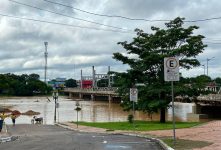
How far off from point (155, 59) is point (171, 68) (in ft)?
82.4

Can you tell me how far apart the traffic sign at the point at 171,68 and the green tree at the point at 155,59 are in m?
24.8

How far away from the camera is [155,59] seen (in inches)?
1708

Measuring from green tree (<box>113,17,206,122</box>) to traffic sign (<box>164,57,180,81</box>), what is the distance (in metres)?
24.8

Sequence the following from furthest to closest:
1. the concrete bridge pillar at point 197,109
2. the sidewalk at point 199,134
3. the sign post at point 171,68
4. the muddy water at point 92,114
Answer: the concrete bridge pillar at point 197,109 < the muddy water at point 92,114 < the sidewalk at point 199,134 < the sign post at point 171,68

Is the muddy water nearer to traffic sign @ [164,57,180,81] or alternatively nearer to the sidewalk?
the sidewalk

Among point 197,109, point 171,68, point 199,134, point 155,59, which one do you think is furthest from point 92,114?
point 171,68

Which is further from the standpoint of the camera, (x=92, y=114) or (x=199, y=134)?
(x=92, y=114)

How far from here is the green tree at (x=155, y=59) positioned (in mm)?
43875

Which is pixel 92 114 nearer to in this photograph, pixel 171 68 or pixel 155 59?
pixel 155 59

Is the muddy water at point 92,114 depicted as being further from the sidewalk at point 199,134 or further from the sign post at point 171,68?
the sign post at point 171,68

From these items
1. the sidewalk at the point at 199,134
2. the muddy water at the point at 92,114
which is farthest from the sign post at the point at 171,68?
the muddy water at the point at 92,114

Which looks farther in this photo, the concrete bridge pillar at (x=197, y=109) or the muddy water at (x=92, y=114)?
the concrete bridge pillar at (x=197, y=109)

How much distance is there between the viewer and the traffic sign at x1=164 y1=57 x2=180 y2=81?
59.7 ft

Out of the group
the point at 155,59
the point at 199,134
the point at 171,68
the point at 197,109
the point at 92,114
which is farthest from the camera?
the point at 92,114
